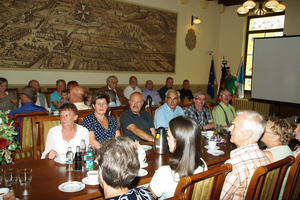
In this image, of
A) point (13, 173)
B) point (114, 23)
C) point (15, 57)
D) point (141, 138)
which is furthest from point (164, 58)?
point (13, 173)

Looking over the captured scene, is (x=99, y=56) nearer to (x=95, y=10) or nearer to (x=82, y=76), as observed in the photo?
(x=82, y=76)

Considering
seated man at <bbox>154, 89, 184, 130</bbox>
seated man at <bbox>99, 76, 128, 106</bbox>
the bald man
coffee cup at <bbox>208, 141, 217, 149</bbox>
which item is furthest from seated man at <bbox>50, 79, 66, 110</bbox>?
coffee cup at <bbox>208, 141, 217, 149</bbox>

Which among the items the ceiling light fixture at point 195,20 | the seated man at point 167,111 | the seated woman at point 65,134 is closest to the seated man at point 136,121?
the seated man at point 167,111

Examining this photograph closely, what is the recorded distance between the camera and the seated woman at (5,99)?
489 centimetres

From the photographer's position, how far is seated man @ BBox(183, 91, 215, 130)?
399 centimetres

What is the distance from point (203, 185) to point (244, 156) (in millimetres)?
546

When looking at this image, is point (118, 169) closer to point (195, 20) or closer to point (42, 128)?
point (42, 128)

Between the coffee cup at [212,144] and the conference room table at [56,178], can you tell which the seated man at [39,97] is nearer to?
the conference room table at [56,178]

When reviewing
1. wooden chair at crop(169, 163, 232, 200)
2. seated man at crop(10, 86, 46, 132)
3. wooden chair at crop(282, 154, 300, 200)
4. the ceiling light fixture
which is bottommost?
wooden chair at crop(282, 154, 300, 200)

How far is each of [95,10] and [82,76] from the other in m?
1.69

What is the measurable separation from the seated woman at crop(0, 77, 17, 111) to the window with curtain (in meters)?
7.41

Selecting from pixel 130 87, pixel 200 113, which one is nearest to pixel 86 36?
pixel 130 87

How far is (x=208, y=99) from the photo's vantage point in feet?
32.1

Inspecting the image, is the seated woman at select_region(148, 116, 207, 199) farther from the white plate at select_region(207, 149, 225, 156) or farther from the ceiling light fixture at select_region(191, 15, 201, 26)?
the ceiling light fixture at select_region(191, 15, 201, 26)
